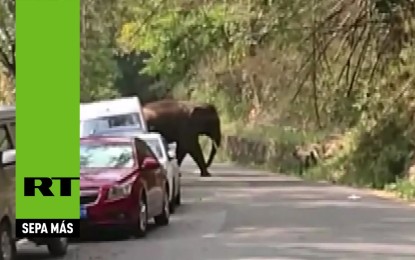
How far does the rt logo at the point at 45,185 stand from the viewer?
6629 mm

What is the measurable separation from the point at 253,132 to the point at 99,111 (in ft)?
55.8

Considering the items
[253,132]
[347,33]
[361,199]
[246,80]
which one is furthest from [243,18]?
[253,132]

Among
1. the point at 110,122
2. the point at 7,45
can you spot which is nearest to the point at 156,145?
the point at 110,122

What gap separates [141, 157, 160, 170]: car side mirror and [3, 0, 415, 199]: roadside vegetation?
3.92 metres

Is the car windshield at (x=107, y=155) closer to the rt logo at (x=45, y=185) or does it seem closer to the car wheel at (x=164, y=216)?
the car wheel at (x=164, y=216)

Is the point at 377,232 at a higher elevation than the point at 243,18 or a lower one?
lower

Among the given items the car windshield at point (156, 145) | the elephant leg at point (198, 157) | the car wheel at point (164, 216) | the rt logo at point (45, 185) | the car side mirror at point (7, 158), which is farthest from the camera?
the elephant leg at point (198, 157)

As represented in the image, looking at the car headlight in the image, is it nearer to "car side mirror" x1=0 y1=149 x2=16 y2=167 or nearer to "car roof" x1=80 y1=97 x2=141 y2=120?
"car side mirror" x1=0 y1=149 x2=16 y2=167

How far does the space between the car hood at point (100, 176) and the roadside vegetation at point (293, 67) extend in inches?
198

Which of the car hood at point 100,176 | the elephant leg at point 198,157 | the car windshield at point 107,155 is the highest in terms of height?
the car windshield at point 107,155

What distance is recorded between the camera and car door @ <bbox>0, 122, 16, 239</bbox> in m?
12.5

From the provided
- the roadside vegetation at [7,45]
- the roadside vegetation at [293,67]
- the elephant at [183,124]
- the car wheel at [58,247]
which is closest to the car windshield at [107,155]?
the car wheel at [58,247]

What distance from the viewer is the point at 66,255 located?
606 inches

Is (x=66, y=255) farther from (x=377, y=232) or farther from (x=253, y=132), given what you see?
(x=253, y=132)
